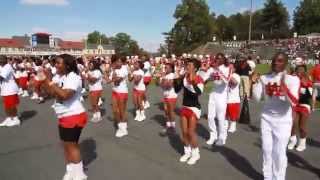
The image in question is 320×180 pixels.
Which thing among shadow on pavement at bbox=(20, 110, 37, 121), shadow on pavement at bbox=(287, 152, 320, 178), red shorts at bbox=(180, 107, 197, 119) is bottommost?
shadow on pavement at bbox=(287, 152, 320, 178)

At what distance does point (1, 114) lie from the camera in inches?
541

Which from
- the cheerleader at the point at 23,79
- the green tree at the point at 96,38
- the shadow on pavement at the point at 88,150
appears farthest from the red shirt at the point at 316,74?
the green tree at the point at 96,38

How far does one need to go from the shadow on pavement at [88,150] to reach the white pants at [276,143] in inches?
132

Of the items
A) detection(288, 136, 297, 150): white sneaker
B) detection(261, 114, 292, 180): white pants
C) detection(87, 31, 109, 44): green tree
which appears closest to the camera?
detection(261, 114, 292, 180): white pants

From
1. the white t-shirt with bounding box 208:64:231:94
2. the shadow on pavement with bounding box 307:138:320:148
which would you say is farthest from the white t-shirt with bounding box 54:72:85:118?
the shadow on pavement with bounding box 307:138:320:148

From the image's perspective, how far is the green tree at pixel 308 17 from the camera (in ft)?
313

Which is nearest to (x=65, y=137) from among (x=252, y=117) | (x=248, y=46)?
(x=252, y=117)

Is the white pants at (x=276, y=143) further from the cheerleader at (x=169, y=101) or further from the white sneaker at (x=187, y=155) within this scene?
the cheerleader at (x=169, y=101)

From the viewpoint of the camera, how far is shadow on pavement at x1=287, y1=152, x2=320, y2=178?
23.5 feet

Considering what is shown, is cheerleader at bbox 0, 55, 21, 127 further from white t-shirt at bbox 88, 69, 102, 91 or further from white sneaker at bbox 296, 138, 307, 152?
white sneaker at bbox 296, 138, 307, 152

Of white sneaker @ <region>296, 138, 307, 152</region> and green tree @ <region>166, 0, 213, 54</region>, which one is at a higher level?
green tree @ <region>166, 0, 213, 54</region>

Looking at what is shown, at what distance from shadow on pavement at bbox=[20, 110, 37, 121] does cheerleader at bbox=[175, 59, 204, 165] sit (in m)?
6.98

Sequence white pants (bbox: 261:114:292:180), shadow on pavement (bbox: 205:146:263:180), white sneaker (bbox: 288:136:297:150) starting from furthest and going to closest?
white sneaker (bbox: 288:136:297:150)
shadow on pavement (bbox: 205:146:263:180)
white pants (bbox: 261:114:292:180)

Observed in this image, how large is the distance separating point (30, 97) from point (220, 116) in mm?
12029
